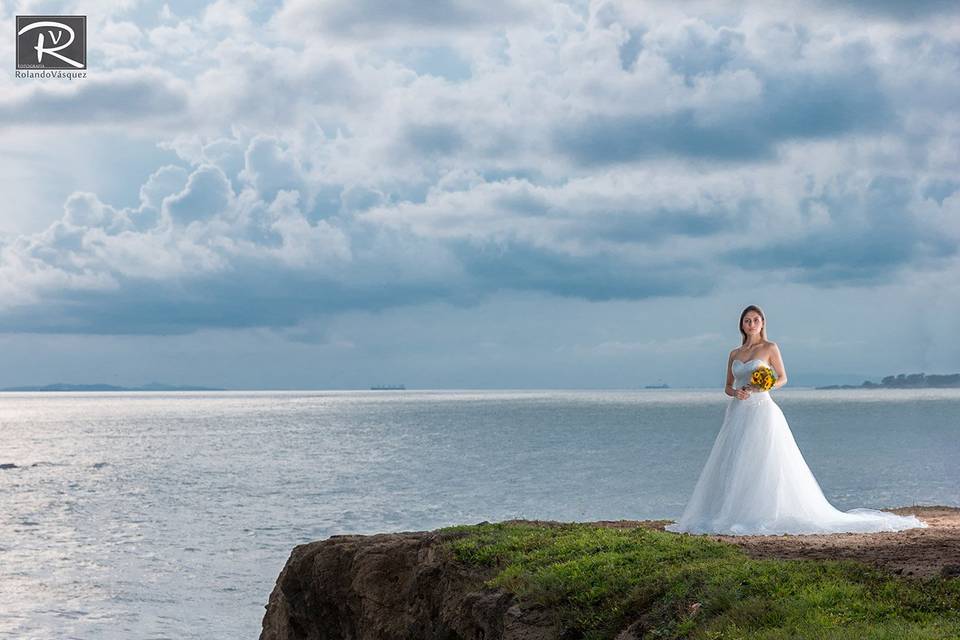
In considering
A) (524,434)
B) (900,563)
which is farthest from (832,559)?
(524,434)

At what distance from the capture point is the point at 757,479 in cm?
1703

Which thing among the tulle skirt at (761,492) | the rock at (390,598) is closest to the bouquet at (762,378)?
the tulle skirt at (761,492)

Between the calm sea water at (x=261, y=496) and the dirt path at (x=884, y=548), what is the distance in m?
16.3

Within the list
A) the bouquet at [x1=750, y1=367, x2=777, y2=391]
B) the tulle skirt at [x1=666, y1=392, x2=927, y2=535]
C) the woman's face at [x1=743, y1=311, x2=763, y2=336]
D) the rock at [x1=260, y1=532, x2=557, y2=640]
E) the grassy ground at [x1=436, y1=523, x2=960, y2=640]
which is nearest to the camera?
the grassy ground at [x1=436, y1=523, x2=960, y2=640]

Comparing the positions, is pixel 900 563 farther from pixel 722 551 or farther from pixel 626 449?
pixel 626 449

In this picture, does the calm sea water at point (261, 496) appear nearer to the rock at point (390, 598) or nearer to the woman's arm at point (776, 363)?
the rock at point (390, 598)

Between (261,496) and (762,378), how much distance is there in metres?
41.8

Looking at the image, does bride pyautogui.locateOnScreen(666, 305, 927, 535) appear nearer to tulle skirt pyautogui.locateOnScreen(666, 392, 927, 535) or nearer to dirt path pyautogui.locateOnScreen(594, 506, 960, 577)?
tulle skirt pyautogui.locateOnScreen(666, 392, 927, 535)

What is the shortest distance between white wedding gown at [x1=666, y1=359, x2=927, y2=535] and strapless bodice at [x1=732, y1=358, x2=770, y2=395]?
0.02m

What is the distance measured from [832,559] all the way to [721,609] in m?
2.69

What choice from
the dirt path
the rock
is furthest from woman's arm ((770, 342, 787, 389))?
the rock

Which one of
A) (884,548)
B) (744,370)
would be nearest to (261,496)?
(744,370)

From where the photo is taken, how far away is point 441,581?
14969mm

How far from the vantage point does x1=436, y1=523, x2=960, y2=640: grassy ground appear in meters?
9.77
